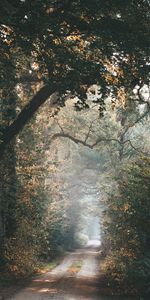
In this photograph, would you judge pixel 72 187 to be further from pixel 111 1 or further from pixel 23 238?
pixel 111 1

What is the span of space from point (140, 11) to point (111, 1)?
1.79 m

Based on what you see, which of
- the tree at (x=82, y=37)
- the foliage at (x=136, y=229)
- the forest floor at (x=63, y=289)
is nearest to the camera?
the tree at (x=82, y=37)

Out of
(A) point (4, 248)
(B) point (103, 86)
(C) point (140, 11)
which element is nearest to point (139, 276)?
(B) point (103, 86)

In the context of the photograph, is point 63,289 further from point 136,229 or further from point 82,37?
point 82,37

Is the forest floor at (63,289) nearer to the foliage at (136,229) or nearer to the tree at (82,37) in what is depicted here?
the foliage at (136,229)

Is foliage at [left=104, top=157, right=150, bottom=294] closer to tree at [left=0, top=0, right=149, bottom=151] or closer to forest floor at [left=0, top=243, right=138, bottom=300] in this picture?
forest floor at [left=0, top=243, right=138, bottom=300]

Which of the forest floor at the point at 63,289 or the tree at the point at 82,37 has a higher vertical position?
the tree at the point at 82,37

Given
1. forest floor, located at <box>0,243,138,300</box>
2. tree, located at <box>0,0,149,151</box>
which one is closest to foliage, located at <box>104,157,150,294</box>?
forest floor, located at <box>0,243,138,300</box>

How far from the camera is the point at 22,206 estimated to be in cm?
2588

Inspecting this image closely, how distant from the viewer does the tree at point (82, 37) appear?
1217cm

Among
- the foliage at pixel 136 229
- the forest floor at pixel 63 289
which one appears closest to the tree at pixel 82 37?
the foliage at pixel 136 229

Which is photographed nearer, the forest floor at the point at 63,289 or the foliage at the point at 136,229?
the foliage at the point at 136,229

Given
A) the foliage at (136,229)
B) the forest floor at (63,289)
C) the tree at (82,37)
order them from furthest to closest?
the forest floor at (63,289), the foliage at (136,229), the tree at (82,37)

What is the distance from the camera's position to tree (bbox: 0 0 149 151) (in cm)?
1217
